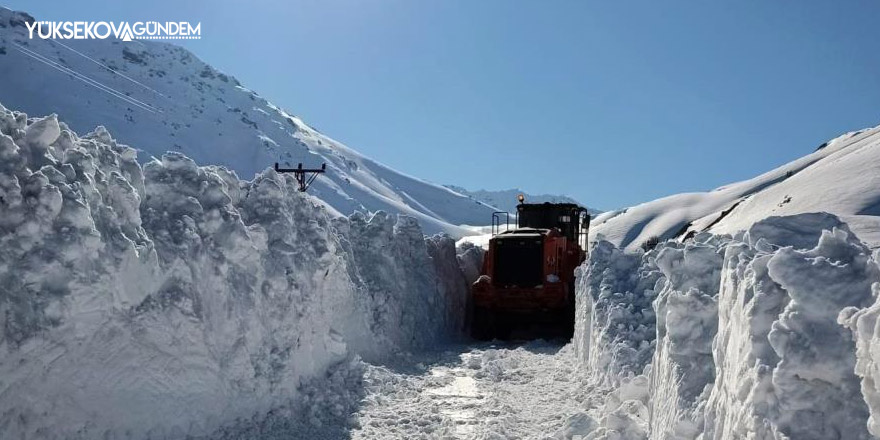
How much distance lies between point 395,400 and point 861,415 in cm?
646

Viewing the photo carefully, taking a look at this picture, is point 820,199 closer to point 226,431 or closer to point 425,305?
point 425,305

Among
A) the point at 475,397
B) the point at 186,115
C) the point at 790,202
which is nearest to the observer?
the point at 475,397

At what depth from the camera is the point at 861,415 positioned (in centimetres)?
308

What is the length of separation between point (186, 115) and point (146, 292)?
95.1m

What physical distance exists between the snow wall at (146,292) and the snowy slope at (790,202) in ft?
19.6

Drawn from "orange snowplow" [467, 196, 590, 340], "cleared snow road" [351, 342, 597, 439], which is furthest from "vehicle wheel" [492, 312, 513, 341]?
"cleared snow road" [351, 342, 597, 439]

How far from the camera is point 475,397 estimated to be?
366 inches

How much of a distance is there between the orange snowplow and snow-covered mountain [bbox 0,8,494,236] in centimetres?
4892

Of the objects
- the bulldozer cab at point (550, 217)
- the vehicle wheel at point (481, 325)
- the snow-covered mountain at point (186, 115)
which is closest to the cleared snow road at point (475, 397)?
the vehicle wheel at point (481, 325)

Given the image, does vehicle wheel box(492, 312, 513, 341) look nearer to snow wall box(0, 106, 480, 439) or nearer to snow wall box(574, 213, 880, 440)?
snow wall box(0, 106, 480, 439)

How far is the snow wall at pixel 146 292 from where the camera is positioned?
5.77 m

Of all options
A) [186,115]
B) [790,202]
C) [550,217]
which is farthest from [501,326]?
[186,115]

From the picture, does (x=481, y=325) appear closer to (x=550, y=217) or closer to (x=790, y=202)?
(x=550, y=217)

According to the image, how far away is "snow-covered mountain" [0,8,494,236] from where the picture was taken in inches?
3115
